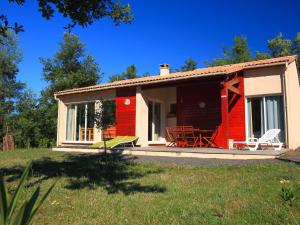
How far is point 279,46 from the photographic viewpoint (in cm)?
3694

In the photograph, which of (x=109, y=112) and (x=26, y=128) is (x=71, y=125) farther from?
(x=109, y=112)

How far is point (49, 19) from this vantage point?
5227 millimetres

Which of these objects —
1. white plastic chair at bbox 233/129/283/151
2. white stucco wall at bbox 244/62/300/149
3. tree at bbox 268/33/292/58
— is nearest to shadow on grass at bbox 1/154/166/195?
white plastic chair at bbox 233/129/283/151

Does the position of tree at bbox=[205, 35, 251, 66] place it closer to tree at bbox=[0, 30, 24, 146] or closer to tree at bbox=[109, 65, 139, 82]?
tree at bbox=[109, 65, 139, 82]

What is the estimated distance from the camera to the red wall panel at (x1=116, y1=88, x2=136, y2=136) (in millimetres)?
15203

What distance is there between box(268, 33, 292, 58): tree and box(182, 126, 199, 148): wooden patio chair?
27.2 m

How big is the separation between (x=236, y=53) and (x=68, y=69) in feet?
66.7

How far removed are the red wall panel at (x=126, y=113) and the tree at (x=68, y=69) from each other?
54.5ft

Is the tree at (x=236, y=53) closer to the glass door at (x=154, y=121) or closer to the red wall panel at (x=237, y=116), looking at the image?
the glass door at (x=154, y=121)

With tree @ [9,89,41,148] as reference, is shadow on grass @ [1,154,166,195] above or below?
below

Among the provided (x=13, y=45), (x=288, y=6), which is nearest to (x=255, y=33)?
(x=288, y=6)

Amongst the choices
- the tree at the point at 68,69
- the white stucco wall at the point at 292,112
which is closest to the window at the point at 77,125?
the white stucco wall at the point at 292,112

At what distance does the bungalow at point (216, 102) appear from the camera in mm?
12141

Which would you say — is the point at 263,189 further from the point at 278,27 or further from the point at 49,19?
the point at 278,27
